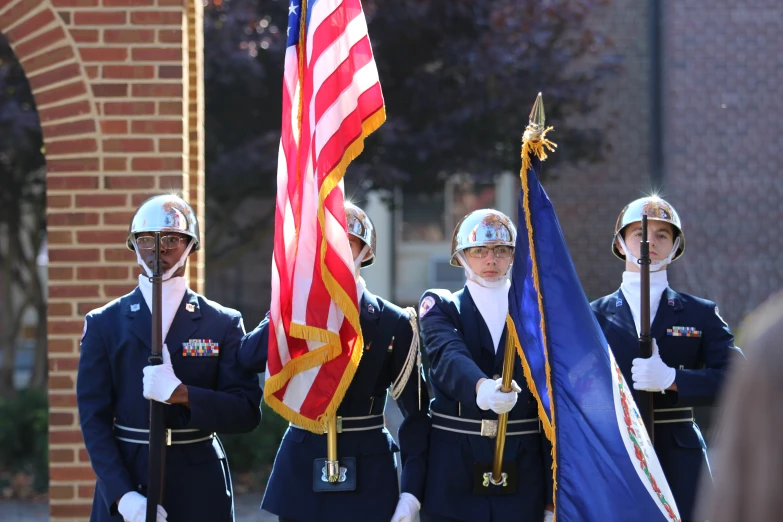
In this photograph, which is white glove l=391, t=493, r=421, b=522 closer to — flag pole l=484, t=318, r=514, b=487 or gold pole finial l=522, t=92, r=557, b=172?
flag pole l=484, t=318, r=514, b=487

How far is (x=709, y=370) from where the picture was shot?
4680 mm

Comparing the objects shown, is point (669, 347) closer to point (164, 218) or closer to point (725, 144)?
point (164, 218)

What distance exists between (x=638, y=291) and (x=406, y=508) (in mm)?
1414

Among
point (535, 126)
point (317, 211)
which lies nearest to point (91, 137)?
point (317, 211)

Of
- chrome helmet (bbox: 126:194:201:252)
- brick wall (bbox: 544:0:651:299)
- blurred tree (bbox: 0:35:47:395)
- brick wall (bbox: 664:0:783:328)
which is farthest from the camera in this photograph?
brick wall (bbox: 544:0:651:299)

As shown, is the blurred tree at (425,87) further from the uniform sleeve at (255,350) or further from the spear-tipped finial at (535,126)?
the spear-tipped finial at (535,126)

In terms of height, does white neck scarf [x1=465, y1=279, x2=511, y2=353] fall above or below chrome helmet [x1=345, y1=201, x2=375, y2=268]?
below

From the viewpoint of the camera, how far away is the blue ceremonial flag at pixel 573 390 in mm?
4035

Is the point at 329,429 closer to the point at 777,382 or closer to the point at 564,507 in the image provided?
the point at 564,507

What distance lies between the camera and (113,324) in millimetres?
4422

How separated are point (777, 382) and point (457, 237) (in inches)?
134

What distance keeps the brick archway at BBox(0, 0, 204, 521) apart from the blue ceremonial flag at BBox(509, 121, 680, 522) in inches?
76.0

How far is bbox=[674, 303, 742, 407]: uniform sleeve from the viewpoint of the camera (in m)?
4.60

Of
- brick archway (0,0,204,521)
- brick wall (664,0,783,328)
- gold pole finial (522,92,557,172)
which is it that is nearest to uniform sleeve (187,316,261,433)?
brick archway (0,0,204,521)
